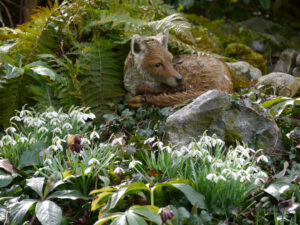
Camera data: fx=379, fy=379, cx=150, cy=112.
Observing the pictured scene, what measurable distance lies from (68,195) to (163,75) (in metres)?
2.00

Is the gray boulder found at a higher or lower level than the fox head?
lower

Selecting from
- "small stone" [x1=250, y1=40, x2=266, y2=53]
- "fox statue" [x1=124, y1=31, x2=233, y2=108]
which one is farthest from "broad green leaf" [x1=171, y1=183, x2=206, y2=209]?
"small stone" [x1=250, y1=40, x2=266, y2=53]

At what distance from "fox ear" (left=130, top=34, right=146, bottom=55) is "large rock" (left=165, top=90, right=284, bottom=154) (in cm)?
104

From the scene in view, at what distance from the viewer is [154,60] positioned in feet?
13.6

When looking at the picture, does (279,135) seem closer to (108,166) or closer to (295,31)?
(108,166)

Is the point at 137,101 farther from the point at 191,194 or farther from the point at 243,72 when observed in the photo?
the point at 191,194

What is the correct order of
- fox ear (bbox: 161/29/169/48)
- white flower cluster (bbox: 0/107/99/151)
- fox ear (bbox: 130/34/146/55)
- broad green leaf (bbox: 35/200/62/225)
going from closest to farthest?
broad green leaf (bbox: 35/200/62/225), white flower cluster (bbox: 0/107/99/151), fox ear (bbox: 130/34/146/55), fox ear (bbox: 161/29/169/48)

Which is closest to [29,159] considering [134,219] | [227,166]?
[134,219]

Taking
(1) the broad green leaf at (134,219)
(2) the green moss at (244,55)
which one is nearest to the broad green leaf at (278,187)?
(1) the broad green leaf at (134,219)

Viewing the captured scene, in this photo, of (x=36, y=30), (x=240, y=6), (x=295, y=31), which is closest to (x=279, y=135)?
(x=36, y=30)

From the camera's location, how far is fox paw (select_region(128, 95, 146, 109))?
4.34 meters

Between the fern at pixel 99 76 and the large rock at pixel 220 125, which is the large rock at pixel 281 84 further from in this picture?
the fern at pixel 99 76

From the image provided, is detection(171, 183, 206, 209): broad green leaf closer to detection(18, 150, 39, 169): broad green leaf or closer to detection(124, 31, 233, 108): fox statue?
detection(18, 150, 39, 169): broad green leaf

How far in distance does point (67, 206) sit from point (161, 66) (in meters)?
2.00
